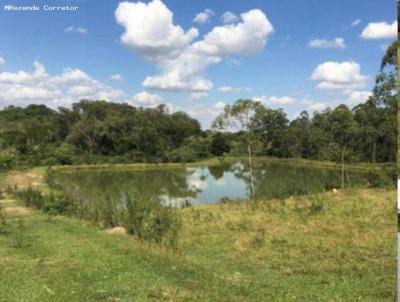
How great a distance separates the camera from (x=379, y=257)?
813cm

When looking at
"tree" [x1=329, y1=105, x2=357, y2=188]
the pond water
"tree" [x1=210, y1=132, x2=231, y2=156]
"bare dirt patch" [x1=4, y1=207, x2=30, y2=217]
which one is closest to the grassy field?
"bare dirt patch" [x1=4, y1=207, x2=30, y2=217]

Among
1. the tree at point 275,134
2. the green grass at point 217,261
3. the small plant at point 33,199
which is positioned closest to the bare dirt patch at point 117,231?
the green grass at point 217,261

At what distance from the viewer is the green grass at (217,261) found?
5926 millimetres

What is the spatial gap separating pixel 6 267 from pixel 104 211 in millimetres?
5572

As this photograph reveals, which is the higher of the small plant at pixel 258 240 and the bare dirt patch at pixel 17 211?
the bare dirt patch at pixel 17 211

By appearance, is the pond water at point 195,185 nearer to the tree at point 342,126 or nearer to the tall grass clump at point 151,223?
the tree at point 342,126

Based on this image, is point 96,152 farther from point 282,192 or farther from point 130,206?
point 130,206

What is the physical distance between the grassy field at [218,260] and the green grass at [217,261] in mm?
16

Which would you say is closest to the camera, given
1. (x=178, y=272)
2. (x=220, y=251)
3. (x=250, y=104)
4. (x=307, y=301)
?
(x=307, y=301)

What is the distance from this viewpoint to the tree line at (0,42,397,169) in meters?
44.2

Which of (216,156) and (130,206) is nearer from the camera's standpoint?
(130,206)

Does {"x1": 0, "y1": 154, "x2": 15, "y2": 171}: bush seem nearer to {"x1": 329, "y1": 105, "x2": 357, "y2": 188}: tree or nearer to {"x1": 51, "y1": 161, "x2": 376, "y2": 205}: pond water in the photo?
{"x1": 51, "y1": 161, "x2": 376, "y2": 205}: pond water

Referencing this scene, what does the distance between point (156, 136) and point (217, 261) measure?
158 feet

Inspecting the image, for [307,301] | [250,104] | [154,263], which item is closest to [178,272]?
[154,263]
